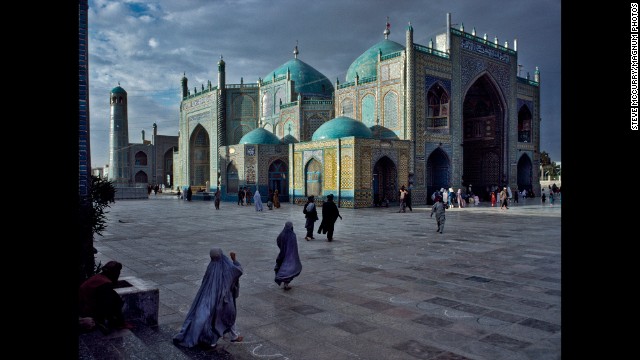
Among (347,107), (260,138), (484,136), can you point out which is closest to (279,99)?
(260,138)

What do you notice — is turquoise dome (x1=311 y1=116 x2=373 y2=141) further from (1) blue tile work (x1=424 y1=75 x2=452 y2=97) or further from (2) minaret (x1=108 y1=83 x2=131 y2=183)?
(2) minaret (x1=108 y1=83 x2=131 y2=183)

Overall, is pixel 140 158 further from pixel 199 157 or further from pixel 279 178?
pixel 279 178

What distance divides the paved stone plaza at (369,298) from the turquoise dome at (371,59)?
2117cm

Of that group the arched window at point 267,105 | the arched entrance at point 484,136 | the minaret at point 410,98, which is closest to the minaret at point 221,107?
the arched window at point 267,105

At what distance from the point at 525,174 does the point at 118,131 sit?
37092 mm

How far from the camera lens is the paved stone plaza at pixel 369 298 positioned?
384cm

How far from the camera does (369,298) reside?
18.0 ft

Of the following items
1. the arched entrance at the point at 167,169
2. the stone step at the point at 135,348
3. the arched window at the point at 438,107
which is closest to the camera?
the stone step at the point at 135,348

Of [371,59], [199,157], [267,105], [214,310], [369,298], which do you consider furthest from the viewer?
[199,157]

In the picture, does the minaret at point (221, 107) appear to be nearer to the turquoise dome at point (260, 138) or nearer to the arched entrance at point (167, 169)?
the turquoise dome at point (260, 138)

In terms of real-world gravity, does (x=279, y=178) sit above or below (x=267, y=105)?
below

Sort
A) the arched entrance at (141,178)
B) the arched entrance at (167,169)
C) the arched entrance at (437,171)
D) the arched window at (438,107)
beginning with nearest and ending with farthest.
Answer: the arched entrance at (437,171)
the arched window at (438,107)
the arched entrance at (141,178)
the arched entrance at (167,169)

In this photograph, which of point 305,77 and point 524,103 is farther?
point 305,77
